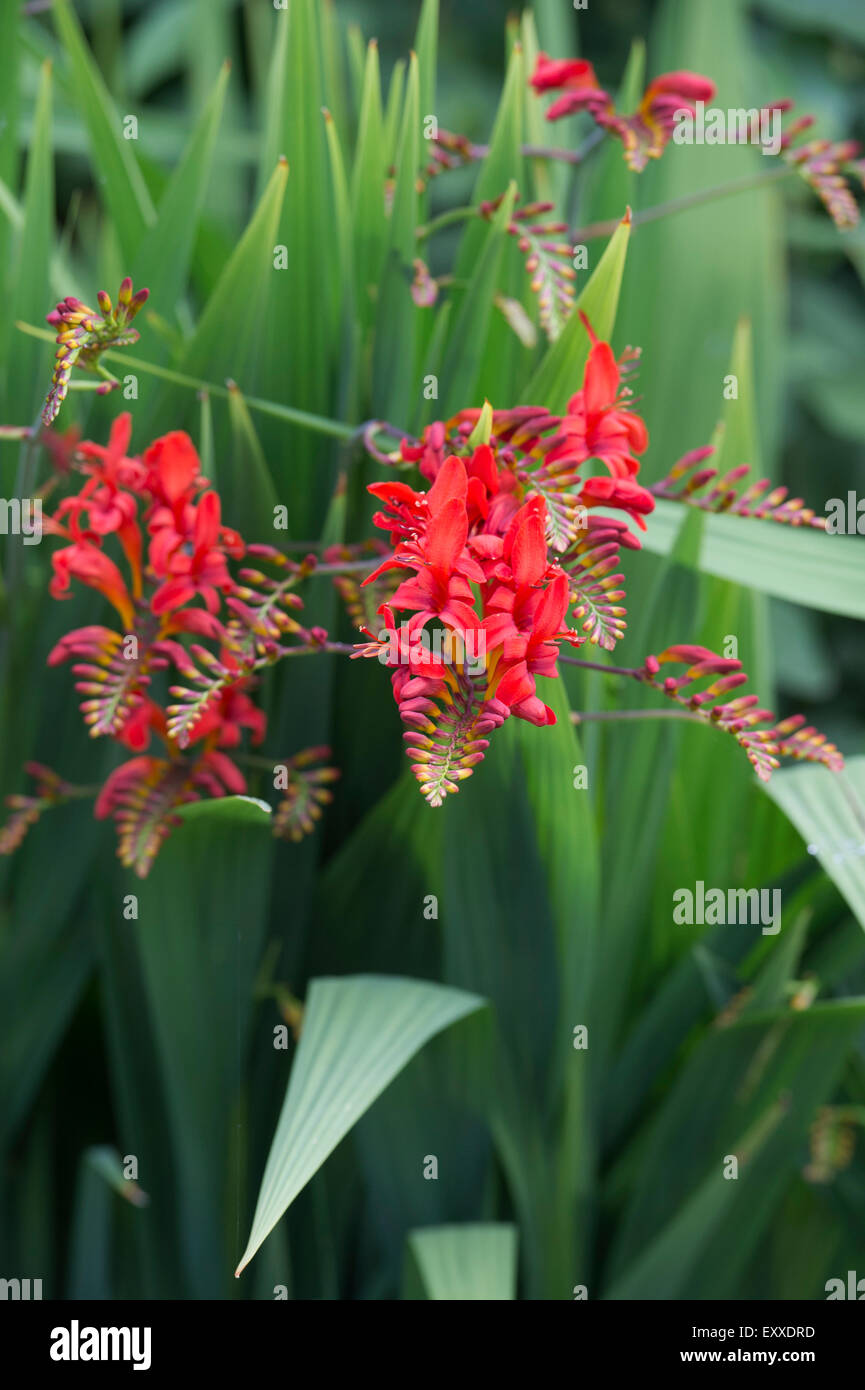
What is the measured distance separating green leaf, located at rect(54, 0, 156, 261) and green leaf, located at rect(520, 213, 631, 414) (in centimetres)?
21

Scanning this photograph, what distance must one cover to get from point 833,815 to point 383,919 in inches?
7.7

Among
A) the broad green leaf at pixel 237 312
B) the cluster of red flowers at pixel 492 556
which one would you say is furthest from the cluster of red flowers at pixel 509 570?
the broad green leaf at pixel 237 312

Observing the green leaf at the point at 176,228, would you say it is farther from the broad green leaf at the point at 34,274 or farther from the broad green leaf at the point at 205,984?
the broad green leaf at the point at 205,984

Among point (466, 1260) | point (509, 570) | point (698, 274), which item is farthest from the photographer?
point (698, 274)

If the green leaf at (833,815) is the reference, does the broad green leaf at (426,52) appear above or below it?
above

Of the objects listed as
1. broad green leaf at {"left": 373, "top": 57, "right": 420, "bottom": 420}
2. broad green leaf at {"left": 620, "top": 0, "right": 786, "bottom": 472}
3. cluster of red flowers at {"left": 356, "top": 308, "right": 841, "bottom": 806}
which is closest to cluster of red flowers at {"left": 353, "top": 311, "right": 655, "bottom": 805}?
cluster of red flowers at {"left": 356, "top": 308, "right": 841, "bottom": 806}

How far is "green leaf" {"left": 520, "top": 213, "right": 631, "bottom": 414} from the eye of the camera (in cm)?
43

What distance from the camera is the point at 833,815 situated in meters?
0.44

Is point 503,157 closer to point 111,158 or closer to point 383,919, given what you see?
point 111,158

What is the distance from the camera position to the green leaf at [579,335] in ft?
1.42

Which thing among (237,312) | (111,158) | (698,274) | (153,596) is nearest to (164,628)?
(153,596)

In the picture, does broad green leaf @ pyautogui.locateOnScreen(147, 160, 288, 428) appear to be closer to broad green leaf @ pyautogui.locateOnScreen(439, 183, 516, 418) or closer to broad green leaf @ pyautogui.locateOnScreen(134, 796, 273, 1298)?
broad green leaf @ pyautogui.locateOnScreen(439, 183, 516, 418)

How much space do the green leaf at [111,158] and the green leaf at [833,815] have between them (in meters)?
0.37
